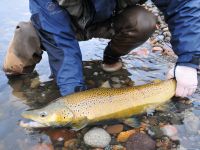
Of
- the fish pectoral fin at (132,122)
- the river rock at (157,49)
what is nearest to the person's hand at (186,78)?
the fish pectoral fin at (132,122)

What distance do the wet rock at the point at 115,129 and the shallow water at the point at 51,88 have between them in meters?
0.40

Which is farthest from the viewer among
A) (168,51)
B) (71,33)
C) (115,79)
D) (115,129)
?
(168,51)

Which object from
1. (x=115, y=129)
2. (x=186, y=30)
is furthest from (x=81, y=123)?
(x=186, y=30)

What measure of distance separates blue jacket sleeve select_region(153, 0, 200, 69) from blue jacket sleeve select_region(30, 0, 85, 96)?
89cm

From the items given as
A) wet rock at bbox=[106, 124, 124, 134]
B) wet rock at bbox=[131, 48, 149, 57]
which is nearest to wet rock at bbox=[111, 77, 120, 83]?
wet rock at bbox=[131, 48, 149, 57]

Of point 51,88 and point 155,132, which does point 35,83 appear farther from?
point 155,132

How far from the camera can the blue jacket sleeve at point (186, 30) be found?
312 cm

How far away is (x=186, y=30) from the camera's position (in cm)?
316

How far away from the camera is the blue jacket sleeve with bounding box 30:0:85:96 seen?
3244mm

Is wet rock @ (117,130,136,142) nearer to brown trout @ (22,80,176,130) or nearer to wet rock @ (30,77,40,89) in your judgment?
brown trout @ (22,80,176,130)

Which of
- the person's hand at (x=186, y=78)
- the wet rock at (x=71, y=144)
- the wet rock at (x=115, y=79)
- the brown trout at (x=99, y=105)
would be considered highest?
the person's hand at (x=186, y=78)

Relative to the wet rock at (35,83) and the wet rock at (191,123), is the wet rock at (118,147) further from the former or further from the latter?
the wet rock at (35,83)

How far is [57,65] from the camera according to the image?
3.34m

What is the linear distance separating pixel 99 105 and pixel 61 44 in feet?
2.15
